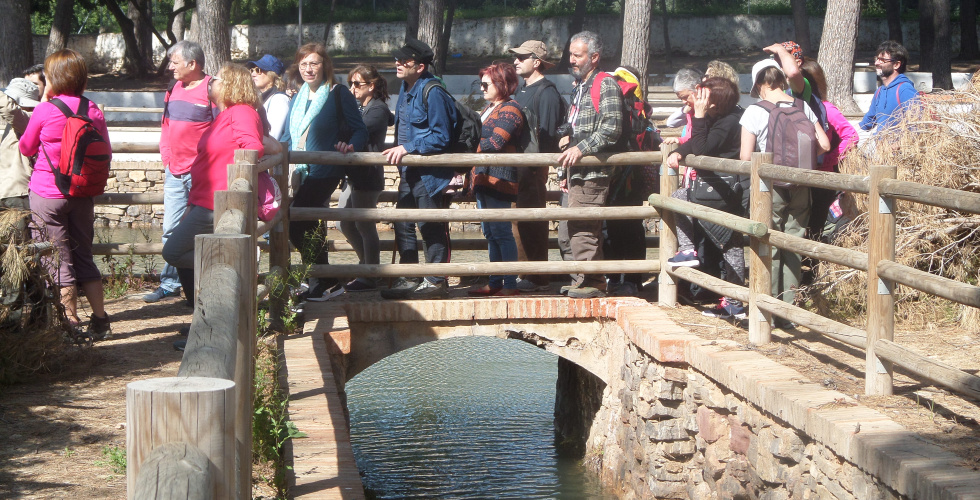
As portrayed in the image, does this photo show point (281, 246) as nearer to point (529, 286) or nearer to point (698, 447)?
point (529, 286)

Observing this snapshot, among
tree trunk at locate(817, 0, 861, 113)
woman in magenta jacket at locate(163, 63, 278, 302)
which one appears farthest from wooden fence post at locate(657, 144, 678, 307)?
tree trunk at locate(817, 0, 861, 113)

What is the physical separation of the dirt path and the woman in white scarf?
0.97 metres

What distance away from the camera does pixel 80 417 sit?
4.57m

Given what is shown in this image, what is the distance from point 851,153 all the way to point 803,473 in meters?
3.00

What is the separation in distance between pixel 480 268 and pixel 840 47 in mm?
12898

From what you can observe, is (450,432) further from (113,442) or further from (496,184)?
(113,442)

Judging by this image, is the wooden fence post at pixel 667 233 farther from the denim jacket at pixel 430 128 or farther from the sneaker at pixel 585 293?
the denim jacket at pixel 430 128

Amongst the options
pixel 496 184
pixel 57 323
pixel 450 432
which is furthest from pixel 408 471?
pixel 57 323

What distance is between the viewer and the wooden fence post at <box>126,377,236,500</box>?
1.45 m

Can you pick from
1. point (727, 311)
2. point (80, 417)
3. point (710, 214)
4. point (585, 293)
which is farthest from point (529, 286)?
point (80, 417)

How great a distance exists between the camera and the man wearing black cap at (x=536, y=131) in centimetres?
693

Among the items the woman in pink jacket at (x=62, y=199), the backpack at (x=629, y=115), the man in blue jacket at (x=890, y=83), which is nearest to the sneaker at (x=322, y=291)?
→ the woman in pink jacket at (x=62, y=199)

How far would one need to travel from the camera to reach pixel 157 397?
4.75 ft

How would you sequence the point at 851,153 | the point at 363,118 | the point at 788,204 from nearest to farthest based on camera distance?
the point at 788,204 → the point at 851,153 → the point at 363,118
